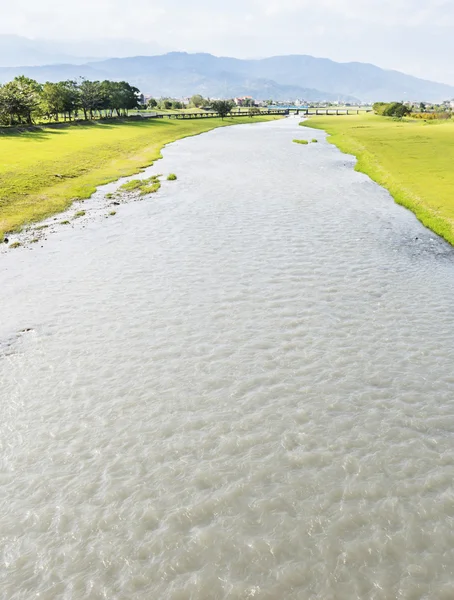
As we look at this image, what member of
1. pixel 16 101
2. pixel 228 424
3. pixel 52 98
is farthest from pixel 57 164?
pixel 52 98

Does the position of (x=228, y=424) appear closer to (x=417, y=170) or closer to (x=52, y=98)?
(x=417, y=170)

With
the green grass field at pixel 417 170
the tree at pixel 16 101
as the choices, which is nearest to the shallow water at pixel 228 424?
the green grass field at pixel 417 170

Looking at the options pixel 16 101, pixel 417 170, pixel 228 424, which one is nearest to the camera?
pixel 228 424

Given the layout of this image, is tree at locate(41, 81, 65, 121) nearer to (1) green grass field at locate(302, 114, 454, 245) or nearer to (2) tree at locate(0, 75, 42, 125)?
(2) tree at locate(0, 75, 42, 125)

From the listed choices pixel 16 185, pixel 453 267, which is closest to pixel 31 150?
pixel 16 185

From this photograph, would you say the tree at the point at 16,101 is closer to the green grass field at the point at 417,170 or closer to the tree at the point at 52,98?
the tree at the point at 52,98
